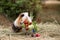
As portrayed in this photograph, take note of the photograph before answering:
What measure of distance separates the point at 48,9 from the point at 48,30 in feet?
7.09

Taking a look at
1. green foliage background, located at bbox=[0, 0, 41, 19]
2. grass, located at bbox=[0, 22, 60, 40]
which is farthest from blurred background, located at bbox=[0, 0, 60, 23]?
grass, located at bbox=[0, 22, 60, 40]

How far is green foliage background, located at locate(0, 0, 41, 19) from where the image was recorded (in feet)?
13.1

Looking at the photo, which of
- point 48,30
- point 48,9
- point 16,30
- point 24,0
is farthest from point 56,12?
point 16,30

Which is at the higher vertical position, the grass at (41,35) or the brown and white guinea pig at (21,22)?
the brown and white guinea pig at (21,22)

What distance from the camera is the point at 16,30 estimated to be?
275 centimetres

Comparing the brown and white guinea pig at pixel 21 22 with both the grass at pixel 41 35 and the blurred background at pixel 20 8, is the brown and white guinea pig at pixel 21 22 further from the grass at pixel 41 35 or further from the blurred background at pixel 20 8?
the blurred background at pixel 20 8

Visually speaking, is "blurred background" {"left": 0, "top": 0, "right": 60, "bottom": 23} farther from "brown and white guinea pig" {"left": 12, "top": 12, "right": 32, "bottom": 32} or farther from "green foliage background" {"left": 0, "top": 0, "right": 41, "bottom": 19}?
"brown and white guinea pig" {"left": 12, "top": 12, "right": 32, "bottom": 32}

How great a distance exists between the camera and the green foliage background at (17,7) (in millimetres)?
3982

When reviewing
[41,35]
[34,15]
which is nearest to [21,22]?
[41,35]

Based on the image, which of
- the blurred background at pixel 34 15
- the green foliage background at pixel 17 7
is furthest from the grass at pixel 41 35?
the green foliage background at pixel 17 7

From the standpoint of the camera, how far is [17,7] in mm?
4031

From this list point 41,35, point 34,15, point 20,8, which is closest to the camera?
point 41,35

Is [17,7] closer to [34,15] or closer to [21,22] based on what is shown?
[34,15]

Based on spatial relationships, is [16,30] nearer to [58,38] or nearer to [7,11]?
[58,38]
